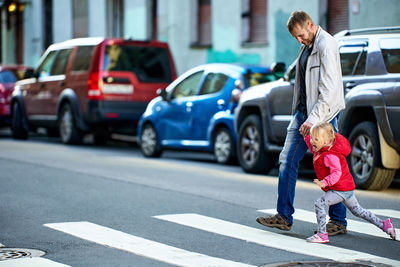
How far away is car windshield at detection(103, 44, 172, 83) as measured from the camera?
1798 cm

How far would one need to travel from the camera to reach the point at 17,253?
6668 mm

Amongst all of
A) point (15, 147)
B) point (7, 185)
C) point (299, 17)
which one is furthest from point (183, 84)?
point (299, 17)

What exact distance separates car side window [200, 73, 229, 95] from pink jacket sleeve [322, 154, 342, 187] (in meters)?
7.45

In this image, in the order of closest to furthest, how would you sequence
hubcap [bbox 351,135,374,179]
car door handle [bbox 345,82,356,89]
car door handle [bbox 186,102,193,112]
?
hubcap [bbox 351,135,374,179], car door handle [bbox 345,82,356,89], car door handle [bbox 186,102,193,112]

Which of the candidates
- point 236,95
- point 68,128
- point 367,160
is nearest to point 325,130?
point 367,160

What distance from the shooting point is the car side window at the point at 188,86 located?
15.4 metres

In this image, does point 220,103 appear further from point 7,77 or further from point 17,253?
point 7,77

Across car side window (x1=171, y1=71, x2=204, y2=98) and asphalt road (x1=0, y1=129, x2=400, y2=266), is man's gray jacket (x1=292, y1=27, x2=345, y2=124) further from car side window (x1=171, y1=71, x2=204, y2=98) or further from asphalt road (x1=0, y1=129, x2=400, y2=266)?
car side window (x1=171, y1=71, x2=204, y2=98)

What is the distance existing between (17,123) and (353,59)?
11562 millimetres

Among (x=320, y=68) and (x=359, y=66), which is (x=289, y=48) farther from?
(x=320, y=68)

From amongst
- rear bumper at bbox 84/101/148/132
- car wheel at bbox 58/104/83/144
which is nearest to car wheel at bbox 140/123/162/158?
rear bumper at bbox 84/101/148/132

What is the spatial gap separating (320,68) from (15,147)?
37.6ft

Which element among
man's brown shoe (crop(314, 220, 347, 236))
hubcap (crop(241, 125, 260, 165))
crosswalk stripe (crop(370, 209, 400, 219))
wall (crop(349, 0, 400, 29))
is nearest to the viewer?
man's brown shoe (crop(314, 220, 347, 236))

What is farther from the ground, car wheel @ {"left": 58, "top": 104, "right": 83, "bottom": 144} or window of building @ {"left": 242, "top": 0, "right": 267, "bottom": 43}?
window of building @ {"left": 242, "top": 0, "right": 267, "bottom": 43}
